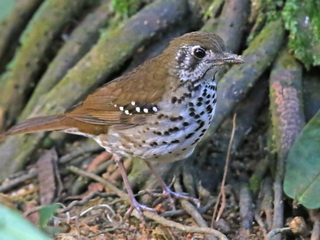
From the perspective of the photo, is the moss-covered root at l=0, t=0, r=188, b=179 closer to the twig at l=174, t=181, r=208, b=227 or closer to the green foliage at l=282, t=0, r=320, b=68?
the green foliage at l=282, t=0, r=320, b=68

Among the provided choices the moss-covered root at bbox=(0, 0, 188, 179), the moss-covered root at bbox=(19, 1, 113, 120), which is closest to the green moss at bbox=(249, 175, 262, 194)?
the moss-covered root at bbox=(0, 0, 188, 179)

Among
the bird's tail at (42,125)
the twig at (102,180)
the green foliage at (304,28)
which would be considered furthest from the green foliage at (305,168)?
the bird's tail at (42,125)

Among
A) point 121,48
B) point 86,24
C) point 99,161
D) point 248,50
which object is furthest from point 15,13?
point 248,50

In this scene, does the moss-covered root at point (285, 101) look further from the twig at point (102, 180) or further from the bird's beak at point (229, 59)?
the twig at point (102, 180)

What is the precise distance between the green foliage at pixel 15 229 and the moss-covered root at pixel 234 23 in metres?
3.38

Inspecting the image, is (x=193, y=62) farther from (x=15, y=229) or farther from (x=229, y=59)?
(x=15, y=229)

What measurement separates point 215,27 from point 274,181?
4.31ft

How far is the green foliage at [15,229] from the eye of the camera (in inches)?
38.0

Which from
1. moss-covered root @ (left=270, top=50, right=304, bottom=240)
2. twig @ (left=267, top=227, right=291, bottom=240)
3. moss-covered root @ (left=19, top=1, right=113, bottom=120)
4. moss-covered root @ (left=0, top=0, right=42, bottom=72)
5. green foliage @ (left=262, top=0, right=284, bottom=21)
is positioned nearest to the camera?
twig @ (left=267, top=227, right=291, bottom=240)

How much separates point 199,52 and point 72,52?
2.08 meters

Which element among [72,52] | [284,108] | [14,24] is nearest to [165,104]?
[284,108]

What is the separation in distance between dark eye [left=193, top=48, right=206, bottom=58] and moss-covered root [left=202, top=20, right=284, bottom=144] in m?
0.82

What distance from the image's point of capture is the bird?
10.5ft

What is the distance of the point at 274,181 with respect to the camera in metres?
3.65
